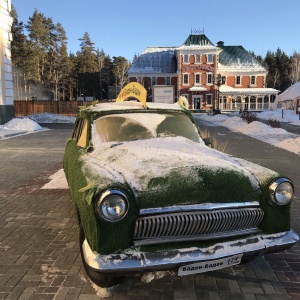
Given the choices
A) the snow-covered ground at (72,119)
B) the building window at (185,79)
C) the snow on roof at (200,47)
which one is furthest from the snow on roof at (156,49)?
the snow-covered ground at (72,119)

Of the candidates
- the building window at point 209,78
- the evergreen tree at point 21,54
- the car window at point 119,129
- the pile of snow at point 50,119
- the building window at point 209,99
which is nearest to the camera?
the car window at point 119,129

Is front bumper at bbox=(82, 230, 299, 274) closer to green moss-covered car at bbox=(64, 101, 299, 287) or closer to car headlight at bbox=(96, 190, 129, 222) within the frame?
green moss-covered car at bbox=(64, 101, 299, 287)

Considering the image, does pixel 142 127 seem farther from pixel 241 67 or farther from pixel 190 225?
pixel 241 67

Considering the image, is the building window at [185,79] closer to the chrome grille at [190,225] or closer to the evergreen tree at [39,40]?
the evergreen tree at [39,40]

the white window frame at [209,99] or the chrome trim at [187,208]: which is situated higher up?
the white window frame at [209,99]

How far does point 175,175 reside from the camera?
3.05 m

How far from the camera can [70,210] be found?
5594 mm

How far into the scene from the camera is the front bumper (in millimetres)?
2617

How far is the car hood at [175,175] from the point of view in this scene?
9.43 ft

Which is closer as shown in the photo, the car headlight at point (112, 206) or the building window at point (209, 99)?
the car headlight at point (112, 206)

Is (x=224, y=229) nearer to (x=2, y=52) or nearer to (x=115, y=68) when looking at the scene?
(x=2, y=52)

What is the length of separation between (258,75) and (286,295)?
59.4 meters

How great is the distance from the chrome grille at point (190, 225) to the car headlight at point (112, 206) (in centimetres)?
17

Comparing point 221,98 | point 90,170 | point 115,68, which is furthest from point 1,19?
point 115,68
